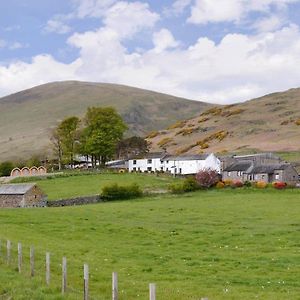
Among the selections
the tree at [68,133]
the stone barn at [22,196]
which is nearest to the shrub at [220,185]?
the stone barn at [22,196]

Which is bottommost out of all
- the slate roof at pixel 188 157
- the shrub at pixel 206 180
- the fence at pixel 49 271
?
the fence at pixel 49 271

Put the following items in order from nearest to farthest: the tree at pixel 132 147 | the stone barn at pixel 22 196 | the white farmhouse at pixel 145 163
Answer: the stone barn at pixel 22 196 → the white farmhouse at pixel 145 163 → the tree at pixel 132 147

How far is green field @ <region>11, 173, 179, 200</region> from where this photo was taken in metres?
89.0

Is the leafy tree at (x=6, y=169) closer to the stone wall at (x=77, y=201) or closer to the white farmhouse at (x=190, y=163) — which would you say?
the white farmhouse at (x=190, y=163)

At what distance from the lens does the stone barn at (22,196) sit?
79625mm

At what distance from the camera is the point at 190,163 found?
128 metres

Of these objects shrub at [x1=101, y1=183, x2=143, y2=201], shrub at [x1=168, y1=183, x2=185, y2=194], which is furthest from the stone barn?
shrub at [x1=168, y1=183, x2=185, y2=194]

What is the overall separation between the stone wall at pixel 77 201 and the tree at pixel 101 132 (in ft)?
124

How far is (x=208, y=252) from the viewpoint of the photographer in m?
34.7

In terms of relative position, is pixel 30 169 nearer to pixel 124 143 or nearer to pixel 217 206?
pixel 124 143

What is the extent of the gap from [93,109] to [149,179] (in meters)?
33.2

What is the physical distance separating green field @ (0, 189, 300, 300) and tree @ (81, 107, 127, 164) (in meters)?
53.4

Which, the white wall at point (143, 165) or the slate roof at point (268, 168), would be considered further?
the white wall at point (143, 165)

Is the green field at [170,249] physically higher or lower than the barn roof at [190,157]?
lower
